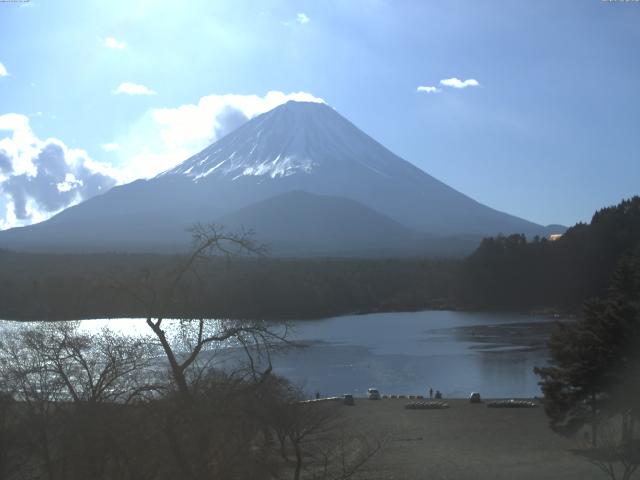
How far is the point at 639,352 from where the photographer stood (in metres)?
8.24

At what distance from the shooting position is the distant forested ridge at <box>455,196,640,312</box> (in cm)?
3609

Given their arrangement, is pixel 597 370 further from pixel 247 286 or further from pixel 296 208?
pixel 296 208

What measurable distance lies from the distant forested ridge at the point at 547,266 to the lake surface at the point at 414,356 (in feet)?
22.5

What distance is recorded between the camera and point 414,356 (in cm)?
2069

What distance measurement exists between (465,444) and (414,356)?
10.2 meters

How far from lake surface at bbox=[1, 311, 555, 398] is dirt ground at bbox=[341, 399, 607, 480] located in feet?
5.05

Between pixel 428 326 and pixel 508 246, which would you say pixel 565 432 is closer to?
pixel 428 326

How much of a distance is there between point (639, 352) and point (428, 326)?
21089 mm

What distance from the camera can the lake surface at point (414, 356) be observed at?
1619 centimetres

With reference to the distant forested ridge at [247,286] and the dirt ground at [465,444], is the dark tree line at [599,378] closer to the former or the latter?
the dirt ground at [465,444]

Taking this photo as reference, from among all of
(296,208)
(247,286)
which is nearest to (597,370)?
(247,286)

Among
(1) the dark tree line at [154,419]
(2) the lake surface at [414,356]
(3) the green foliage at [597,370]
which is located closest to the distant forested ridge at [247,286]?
(1) the dark tree line at [154,419]

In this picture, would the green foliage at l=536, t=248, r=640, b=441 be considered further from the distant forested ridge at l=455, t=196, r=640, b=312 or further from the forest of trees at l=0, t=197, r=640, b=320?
the distant forested ridge at l=455, t=196, r=640, b=312

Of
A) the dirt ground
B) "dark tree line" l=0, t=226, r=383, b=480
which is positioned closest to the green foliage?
the dirt ground
